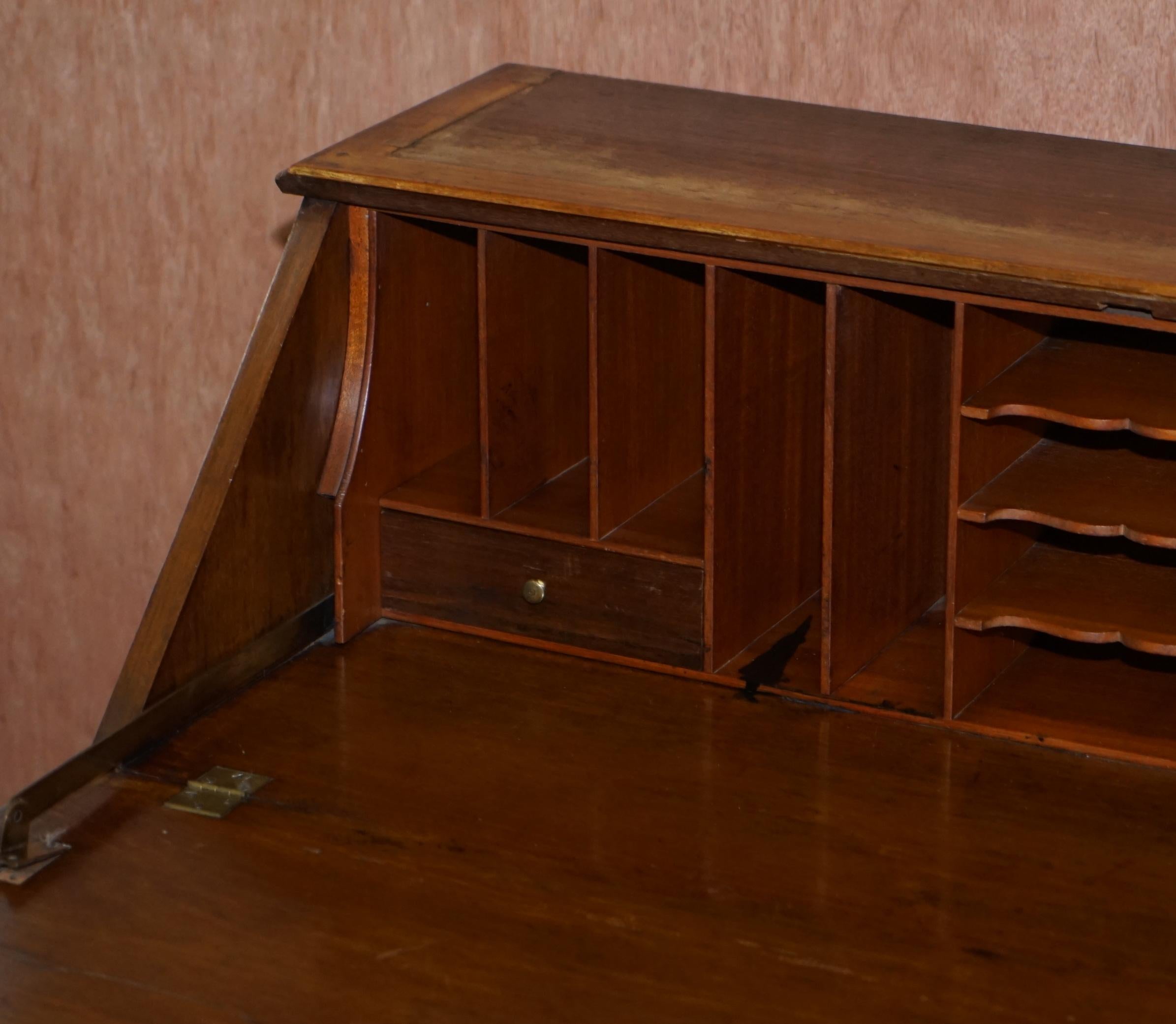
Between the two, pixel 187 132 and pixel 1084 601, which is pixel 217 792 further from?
pixel 187 132

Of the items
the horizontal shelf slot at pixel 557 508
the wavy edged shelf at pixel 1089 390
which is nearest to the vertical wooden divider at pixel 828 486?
the wavy edged shelf at pixel 1089 390

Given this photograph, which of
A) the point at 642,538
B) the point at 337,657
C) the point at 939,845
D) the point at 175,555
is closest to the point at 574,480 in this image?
the point at 642,538

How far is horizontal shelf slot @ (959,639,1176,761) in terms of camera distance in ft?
5.02

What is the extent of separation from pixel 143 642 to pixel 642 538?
47cm

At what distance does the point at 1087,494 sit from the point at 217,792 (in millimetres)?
787

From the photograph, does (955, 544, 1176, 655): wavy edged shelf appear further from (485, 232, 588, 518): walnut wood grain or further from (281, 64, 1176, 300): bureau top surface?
(485, 232, 588, 518): walnut wood grain

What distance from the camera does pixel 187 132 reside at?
92.0 inches

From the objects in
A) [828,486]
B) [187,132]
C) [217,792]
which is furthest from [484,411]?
[187,132]

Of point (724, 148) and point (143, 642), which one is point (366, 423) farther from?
point (724, 148)

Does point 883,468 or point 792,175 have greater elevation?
point 792,175

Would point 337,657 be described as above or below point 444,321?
below

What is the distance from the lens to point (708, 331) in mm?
1529

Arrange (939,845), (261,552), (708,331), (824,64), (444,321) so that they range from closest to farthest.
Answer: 1. (939,845)
2. (708,331)
3. (261,552)
4. (444,321)
5. (824,64)

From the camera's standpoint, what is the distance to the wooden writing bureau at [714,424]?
1.50 metres
